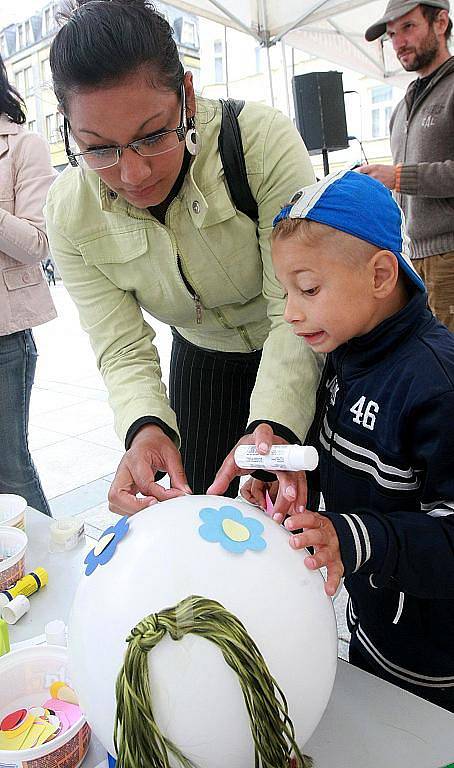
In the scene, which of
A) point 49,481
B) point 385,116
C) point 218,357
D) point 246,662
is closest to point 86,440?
point 49,481

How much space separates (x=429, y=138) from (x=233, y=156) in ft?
4.97

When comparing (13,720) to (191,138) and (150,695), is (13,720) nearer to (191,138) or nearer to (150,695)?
(150,695)

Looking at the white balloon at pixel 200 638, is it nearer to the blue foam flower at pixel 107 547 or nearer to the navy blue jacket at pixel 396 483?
the blue foam flower at pixel 107 547

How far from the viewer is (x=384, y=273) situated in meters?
0.85

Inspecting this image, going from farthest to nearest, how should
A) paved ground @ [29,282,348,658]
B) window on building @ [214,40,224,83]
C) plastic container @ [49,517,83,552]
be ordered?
window on building @ [214,40,224,83]
paved ground @ [29,282,348,658]
plastic container @ [49,517,83,552]

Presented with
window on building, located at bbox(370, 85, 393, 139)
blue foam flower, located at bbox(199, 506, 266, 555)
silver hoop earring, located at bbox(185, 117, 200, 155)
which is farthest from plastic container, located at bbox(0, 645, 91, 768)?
window on building, located at bbox(370, 85, 393, 139)

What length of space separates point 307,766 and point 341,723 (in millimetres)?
111

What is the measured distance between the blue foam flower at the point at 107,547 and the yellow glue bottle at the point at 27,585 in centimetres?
36

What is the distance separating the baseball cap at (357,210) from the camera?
0.83 m

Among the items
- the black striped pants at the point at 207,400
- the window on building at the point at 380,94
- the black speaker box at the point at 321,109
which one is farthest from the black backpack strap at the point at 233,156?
the window on building at the point at 380,94

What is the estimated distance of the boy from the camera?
2.52 ft

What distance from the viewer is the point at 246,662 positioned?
54cm

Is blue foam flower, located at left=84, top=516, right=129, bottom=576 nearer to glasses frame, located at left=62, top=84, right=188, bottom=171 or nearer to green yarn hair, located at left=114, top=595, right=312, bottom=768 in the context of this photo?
green yarn hair, located at left=114, top=595, right=312, bottom=768

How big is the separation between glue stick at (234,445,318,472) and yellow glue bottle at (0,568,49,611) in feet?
1.40
